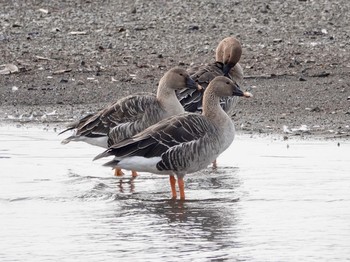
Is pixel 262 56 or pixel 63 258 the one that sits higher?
pixel 262 56

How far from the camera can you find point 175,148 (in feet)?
35.1

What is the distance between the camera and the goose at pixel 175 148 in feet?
34.7

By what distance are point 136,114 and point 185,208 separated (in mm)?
2275

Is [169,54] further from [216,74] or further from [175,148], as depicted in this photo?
[175,148]

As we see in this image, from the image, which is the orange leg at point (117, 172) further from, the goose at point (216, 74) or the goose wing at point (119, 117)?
the goose at point (216, 74)

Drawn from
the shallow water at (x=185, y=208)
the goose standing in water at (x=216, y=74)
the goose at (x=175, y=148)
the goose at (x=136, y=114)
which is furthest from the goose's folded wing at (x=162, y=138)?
the goose standing in water at (x=216, y=74)

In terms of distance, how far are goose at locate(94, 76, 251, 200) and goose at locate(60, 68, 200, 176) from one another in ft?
3.98

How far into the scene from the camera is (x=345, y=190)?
10773mm

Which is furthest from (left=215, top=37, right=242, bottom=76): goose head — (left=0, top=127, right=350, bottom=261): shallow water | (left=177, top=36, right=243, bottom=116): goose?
(left=0, top=127, right=350, bottom=261): shallow water

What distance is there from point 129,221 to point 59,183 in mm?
1842

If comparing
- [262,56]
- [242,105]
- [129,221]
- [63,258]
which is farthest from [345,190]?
[262,56]

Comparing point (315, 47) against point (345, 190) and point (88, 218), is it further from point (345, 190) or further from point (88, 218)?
point (88, 218)

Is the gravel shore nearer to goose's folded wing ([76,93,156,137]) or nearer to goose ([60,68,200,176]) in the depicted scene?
goose ([60,68,200,176])

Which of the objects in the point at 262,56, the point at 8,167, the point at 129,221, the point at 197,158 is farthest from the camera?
the point at 262,56
